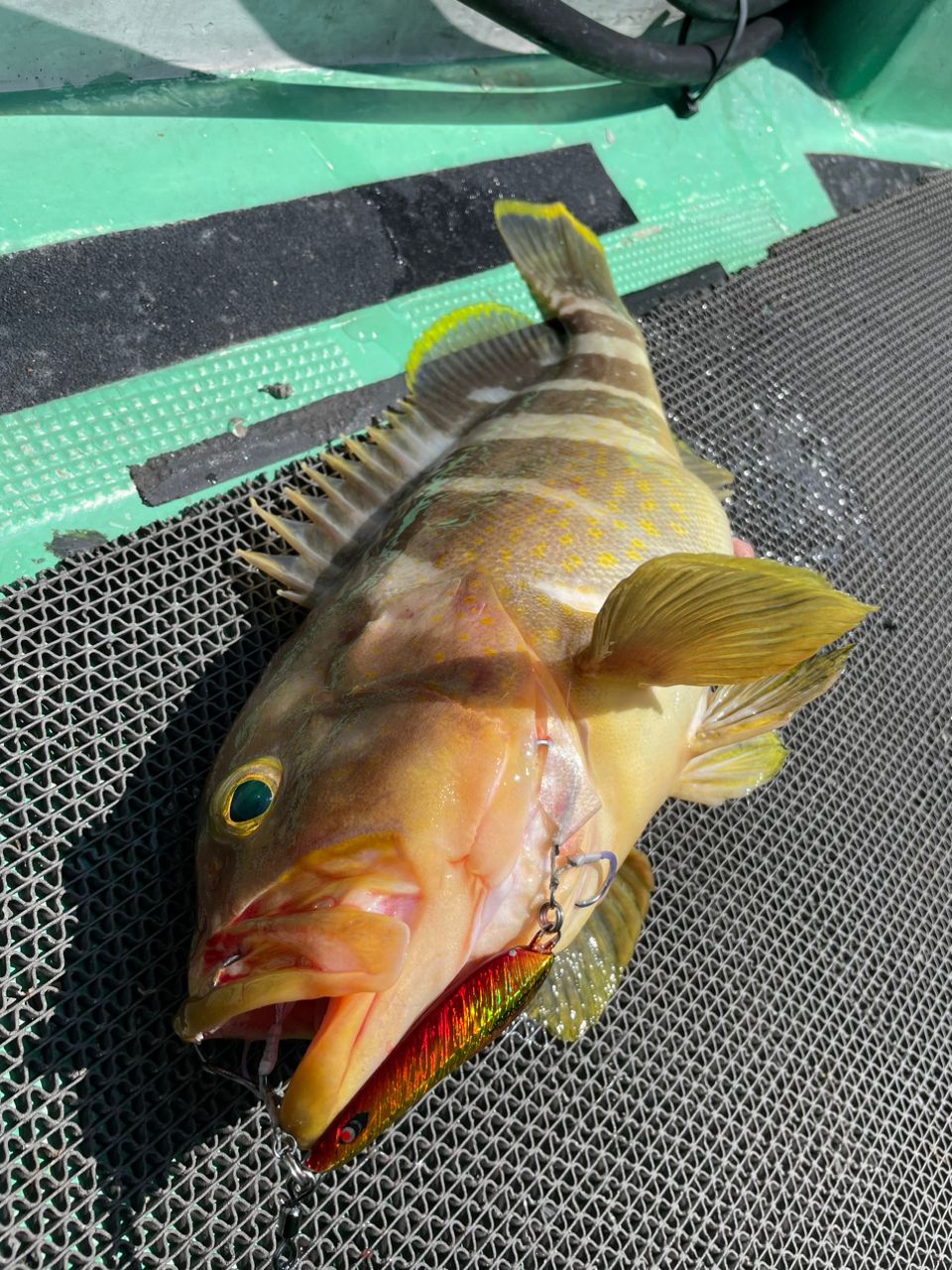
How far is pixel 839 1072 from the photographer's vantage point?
2.16 m

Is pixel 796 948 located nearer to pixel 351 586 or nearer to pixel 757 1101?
pixel 757 1101

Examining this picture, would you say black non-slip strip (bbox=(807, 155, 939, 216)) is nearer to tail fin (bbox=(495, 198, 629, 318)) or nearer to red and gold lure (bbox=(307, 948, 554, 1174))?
tail fin (bbox=(495, 198, 629, 318))

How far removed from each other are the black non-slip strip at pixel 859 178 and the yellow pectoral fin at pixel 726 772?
10.1 feet

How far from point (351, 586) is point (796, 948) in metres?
1.44

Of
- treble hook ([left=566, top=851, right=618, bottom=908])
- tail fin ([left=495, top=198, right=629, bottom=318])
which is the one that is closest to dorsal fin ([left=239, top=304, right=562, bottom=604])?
tail fin ([left=495, top=198, right=629, bottom=318])

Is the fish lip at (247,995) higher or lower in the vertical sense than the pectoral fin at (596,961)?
higher

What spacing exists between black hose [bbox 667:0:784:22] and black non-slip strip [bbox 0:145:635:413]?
93 cm

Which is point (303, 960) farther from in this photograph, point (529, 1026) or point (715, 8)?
point (715, 8)

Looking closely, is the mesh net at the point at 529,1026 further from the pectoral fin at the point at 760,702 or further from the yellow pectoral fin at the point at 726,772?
the pectoral fin at the point at 760,702

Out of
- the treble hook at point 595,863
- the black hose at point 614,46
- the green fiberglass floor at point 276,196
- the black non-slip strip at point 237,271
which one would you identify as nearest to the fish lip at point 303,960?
the treble hook at point 595,863

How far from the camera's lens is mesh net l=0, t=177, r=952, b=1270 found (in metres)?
1.55

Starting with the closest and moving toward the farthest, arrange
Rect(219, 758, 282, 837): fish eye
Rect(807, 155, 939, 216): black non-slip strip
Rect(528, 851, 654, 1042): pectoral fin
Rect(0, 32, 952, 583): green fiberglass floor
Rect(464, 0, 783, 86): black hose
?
Rect(219, 758, 282, 837): fish eye
Rect(528, 851, 654, 1042): pectoral fin
Rect(0, 32, 952, 583): green fiberglass floor
Rect(464, 0, 783, 86): black hose
Rect(807, 155, 939, 216): black non-slip strip

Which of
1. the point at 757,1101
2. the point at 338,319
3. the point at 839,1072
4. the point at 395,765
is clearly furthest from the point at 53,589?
the point at 839,1072

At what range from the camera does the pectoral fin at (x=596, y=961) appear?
180cm
